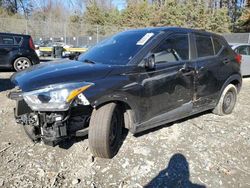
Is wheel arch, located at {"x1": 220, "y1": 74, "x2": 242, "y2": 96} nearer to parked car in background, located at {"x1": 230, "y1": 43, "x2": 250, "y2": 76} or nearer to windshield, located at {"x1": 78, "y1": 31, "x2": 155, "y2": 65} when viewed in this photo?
windshield, located at {"x1": 78, "y1": 31, "x2": 155, "y2": 65}

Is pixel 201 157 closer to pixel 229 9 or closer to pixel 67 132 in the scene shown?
pixel 67 132

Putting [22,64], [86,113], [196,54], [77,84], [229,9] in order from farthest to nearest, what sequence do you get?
[229,9], [22,64], [196,54], [86,113], [77,84]

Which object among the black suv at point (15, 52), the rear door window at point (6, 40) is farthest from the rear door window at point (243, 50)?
the rear door window at point (6, 40)

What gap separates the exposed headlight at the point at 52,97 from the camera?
3.44m

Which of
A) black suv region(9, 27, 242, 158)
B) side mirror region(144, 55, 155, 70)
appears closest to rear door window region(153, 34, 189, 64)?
black suv region(9, 27, 242, 158)

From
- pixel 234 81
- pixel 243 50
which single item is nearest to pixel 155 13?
pixel 243 50

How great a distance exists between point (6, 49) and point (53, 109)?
9.22 meters

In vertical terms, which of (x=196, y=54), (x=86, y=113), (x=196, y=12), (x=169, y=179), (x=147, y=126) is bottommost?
(x=169, y=179)

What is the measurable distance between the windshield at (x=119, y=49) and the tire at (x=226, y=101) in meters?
2.21

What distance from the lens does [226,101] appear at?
6102 millimetres

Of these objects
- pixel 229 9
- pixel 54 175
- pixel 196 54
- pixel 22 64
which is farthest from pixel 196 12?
pixel 54 175

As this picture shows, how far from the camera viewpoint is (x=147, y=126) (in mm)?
4402

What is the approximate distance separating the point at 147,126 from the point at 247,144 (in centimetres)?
172

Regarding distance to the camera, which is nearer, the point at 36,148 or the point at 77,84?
the point at 77,84
